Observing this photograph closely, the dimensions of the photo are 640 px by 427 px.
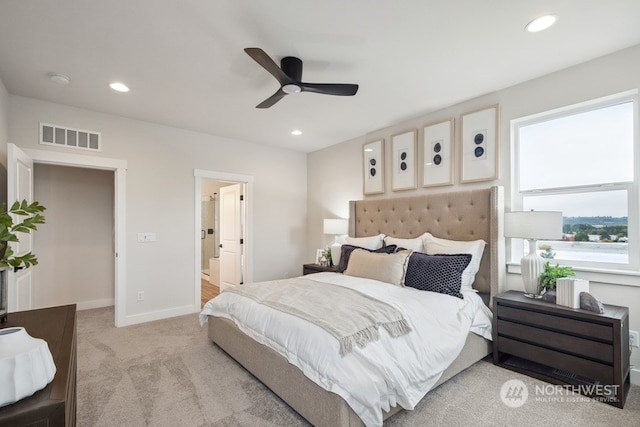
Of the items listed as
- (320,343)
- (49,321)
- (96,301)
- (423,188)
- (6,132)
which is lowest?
(96,301)

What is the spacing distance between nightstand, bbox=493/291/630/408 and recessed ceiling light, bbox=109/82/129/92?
4.05 metres

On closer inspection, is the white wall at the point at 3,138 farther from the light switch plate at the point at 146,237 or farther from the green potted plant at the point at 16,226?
the green potted plant at the point at 16,226

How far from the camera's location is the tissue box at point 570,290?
234 centimetres

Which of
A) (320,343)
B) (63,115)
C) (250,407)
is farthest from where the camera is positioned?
(63,115)

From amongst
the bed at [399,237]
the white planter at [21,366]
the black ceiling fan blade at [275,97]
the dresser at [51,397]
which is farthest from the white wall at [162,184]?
the white planter at [21,366]

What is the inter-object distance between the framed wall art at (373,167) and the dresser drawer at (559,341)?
2.26 metres

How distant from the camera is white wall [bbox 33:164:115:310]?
435 centimetres

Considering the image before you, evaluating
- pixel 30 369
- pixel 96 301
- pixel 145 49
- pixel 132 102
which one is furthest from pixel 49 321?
pixel 96 301

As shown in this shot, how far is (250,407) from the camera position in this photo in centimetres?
212

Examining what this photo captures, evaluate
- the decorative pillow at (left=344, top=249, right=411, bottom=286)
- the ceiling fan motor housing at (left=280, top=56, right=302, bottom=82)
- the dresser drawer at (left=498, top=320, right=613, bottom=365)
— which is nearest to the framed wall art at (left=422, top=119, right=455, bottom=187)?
the decorative pillow at (left=344, top=249, right=411, bottom=286)

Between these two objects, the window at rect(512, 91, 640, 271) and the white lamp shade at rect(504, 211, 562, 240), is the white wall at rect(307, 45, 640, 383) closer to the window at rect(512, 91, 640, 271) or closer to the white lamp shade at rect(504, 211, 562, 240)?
the window at rect(512, 91, 640, 271)

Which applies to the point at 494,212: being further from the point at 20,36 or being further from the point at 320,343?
the point at 20,36

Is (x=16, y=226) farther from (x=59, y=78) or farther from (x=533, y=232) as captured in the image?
(x=533, y=232)

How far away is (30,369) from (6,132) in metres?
3.52
